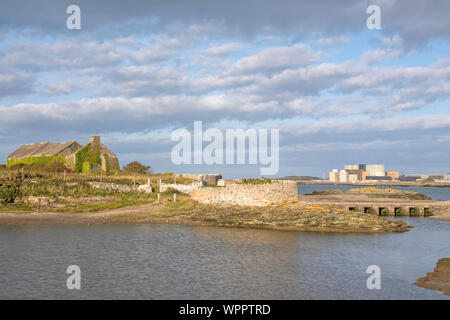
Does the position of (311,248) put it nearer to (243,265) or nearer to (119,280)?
(243,265)

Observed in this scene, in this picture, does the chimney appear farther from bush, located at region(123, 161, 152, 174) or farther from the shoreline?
the shoreline

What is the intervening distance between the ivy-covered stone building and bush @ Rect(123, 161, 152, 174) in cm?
203

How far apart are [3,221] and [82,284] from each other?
2430 centimetres

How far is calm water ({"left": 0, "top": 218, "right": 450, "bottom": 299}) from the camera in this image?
61.9 ft

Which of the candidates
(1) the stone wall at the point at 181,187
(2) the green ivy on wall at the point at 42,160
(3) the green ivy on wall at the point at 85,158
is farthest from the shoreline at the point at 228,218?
(2) the green ivy on wall at the point at 42,160

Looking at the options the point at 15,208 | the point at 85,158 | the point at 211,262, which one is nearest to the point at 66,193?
the point at 15,208

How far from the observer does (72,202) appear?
47094mm

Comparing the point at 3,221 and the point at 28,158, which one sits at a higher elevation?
the point at 28,158

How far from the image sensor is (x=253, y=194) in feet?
139

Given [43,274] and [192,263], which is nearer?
[43,274]

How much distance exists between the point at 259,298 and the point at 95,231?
2133cm

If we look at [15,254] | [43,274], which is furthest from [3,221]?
[43,274]
